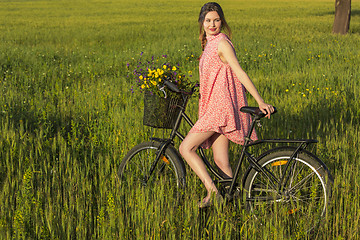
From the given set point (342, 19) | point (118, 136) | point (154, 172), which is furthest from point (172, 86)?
point (342, 19)

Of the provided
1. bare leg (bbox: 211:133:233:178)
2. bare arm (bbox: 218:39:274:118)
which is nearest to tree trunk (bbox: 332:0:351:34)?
bare leg (bbox: 211:133:233:178)

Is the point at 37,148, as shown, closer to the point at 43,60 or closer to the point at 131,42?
the point at 43,60

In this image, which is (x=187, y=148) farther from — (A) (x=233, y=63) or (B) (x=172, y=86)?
(A) (x=233, y=63)

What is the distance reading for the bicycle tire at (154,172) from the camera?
3.72 meters

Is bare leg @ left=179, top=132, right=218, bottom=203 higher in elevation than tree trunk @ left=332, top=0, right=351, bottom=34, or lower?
lower

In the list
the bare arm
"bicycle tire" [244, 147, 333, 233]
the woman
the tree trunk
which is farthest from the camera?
the tree trunk

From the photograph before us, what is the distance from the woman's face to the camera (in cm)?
359

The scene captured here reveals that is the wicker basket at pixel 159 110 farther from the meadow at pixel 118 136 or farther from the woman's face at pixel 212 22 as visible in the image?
the woman's face at pixel 212 22

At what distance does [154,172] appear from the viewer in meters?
4.06

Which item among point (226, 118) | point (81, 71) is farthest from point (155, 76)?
point (81, 71)

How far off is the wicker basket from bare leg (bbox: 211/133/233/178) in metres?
0.46

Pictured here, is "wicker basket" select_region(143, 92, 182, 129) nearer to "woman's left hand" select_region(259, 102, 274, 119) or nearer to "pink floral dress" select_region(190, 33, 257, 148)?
"pink floral dress" select_region(190, 33, 257, 148)

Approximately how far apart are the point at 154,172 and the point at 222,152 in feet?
2.23

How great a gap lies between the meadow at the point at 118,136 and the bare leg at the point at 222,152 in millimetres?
260
